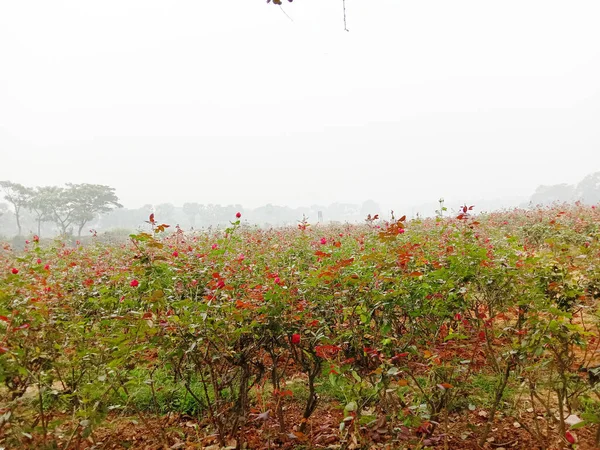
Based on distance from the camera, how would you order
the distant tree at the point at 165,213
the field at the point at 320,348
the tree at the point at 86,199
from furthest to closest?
the distant tree at the point at 165,213
the tree at the point at 86,199
the field at the point at 320,348

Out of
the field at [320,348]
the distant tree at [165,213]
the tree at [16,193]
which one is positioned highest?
the tree at [16,193]

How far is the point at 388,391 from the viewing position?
1.52 meters

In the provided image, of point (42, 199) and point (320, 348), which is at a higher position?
point (42, 199)

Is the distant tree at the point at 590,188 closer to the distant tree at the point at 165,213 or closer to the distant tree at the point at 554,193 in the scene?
the distant tree at the point at 554,193

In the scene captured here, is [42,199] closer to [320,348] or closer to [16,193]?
[16,193]

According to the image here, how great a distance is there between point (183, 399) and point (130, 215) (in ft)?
297

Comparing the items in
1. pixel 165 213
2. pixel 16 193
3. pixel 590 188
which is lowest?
pixel 590 188

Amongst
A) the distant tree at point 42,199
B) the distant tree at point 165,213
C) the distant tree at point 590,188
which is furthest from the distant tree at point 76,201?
the distant tree at point 590,188

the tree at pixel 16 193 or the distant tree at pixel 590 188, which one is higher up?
the tree at pixel 16 193

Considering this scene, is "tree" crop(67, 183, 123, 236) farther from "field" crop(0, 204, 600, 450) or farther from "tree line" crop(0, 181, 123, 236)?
"field" crop(0, 204, 600, 450)

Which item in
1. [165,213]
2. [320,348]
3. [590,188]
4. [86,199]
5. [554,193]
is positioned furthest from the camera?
[165,213]

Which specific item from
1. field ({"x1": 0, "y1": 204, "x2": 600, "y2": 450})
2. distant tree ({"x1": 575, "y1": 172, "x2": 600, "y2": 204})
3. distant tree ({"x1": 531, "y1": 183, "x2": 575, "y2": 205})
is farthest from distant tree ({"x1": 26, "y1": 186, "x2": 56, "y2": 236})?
distant tree ({"x1": 575, "y1": 172, "x2": 600, "y2": 204})

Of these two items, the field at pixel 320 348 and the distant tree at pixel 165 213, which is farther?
the distant tree at pixel 165 213

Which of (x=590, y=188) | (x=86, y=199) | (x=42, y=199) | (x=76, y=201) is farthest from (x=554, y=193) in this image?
(x=42, y=199)
